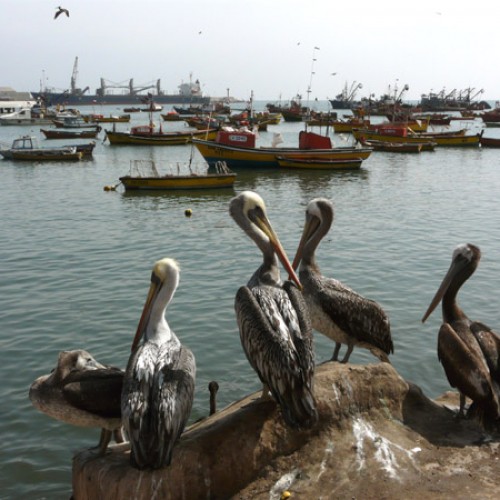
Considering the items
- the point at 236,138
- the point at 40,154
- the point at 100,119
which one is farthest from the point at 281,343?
the point at 100,119

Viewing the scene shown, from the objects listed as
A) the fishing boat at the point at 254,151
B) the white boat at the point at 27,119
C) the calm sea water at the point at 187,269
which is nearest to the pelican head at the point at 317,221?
the calm sea water at the point at 187,269

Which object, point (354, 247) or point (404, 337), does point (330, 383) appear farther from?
point (354, 247)

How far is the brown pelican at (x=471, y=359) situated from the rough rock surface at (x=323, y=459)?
322 millimetres

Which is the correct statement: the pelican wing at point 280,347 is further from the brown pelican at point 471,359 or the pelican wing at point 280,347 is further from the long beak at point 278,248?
the brown pelican at point 471,359

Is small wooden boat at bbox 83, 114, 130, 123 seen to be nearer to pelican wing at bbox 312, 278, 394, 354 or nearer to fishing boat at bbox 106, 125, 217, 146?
fishing boat at bbox 106, 125, 217, 146

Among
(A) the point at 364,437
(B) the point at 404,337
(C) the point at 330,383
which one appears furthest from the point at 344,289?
(B) the point at 404,337

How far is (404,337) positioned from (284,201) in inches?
631

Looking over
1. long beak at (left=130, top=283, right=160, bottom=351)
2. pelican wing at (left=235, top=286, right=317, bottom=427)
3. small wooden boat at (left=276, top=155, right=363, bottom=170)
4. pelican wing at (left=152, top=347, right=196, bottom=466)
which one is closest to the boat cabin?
small wooden boat at (left=276, top=155, right=363, bottom=170)

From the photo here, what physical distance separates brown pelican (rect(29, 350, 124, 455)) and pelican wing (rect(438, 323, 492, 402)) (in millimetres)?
3138

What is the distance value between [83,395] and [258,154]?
1189 inches

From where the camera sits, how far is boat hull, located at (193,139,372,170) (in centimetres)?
3450

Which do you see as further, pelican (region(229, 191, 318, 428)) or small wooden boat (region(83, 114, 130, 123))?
small wooden boat (region(83, 114, 130, 123))

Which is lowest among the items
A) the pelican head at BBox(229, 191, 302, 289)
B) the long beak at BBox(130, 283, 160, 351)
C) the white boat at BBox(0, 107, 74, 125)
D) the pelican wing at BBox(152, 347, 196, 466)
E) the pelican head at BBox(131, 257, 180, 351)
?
the white boat at BBox(0, 107, 74, 125)

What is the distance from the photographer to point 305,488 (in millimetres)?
4754
